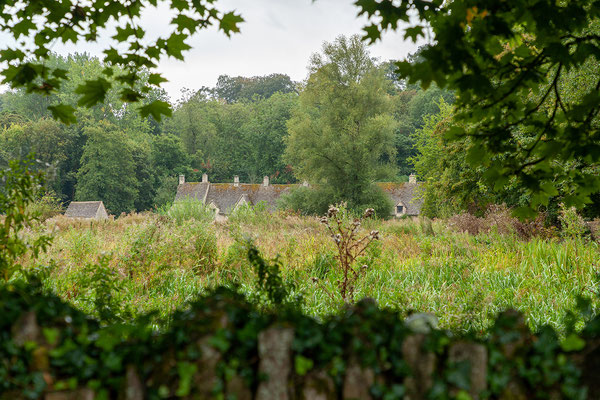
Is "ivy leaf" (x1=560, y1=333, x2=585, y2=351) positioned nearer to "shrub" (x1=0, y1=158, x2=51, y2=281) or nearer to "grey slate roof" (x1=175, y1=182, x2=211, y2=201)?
"shrub" (x1=0, y1=158, x2=51, y2=281)

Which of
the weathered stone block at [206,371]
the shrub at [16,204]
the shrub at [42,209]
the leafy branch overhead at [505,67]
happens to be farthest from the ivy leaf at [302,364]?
the shrub at [42,209]

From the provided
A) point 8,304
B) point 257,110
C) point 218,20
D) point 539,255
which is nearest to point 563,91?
point 539,255

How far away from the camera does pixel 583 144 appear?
2498mm

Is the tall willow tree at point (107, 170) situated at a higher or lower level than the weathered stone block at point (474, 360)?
higher

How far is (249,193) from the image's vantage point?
137ft

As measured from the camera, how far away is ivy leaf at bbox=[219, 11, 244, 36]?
9.77ft

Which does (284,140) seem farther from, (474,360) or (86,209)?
(474,360)

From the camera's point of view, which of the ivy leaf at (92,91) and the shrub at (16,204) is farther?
the shrub at (16,204)

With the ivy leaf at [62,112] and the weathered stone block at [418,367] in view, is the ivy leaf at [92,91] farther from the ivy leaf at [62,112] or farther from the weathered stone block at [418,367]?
the weathered stone block at [418,367]

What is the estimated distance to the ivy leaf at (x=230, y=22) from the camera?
9.77ft

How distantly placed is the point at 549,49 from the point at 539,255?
19.1ft

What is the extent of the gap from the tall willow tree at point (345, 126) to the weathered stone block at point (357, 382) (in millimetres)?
26382

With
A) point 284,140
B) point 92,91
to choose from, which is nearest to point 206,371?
point 92,91

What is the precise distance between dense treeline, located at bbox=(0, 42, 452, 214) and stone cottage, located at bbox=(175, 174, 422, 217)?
2364mm
